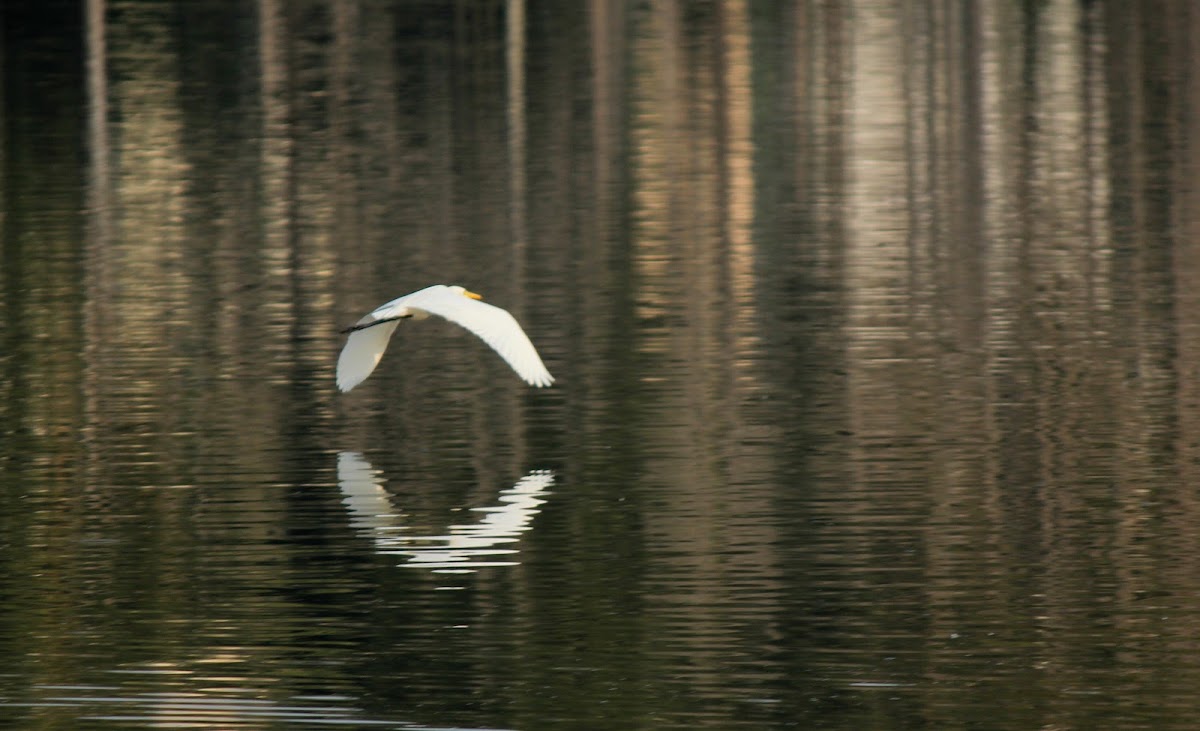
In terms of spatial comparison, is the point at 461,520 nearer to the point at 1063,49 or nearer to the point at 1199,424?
the point at 1199,424

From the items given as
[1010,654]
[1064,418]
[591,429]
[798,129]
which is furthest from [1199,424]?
[798,129]

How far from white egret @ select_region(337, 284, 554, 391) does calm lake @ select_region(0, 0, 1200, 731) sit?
0.53 meters

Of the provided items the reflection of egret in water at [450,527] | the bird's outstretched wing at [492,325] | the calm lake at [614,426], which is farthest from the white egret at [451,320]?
the reflection of egret in water at [450,527]

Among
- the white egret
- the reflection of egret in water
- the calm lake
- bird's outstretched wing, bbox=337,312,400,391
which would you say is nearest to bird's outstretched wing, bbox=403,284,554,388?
the white egret

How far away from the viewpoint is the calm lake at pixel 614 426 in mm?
12492

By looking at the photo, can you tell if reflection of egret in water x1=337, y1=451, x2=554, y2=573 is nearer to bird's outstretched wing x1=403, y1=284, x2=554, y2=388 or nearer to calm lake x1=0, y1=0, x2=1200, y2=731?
calm lake x1=0, y1=0, x2=1200, y2=731

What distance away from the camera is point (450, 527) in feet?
50.9

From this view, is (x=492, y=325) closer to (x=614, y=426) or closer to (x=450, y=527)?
(x=450, y=527)

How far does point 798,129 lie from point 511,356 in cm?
2312

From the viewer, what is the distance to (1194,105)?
3891 cm

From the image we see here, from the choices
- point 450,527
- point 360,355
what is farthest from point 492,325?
point 360,355

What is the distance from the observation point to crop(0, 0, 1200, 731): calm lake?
12.5m

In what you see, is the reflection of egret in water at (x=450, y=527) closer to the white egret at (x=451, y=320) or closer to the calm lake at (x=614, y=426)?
the calm lake at (x=614, y=426)

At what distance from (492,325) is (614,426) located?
198 cm
